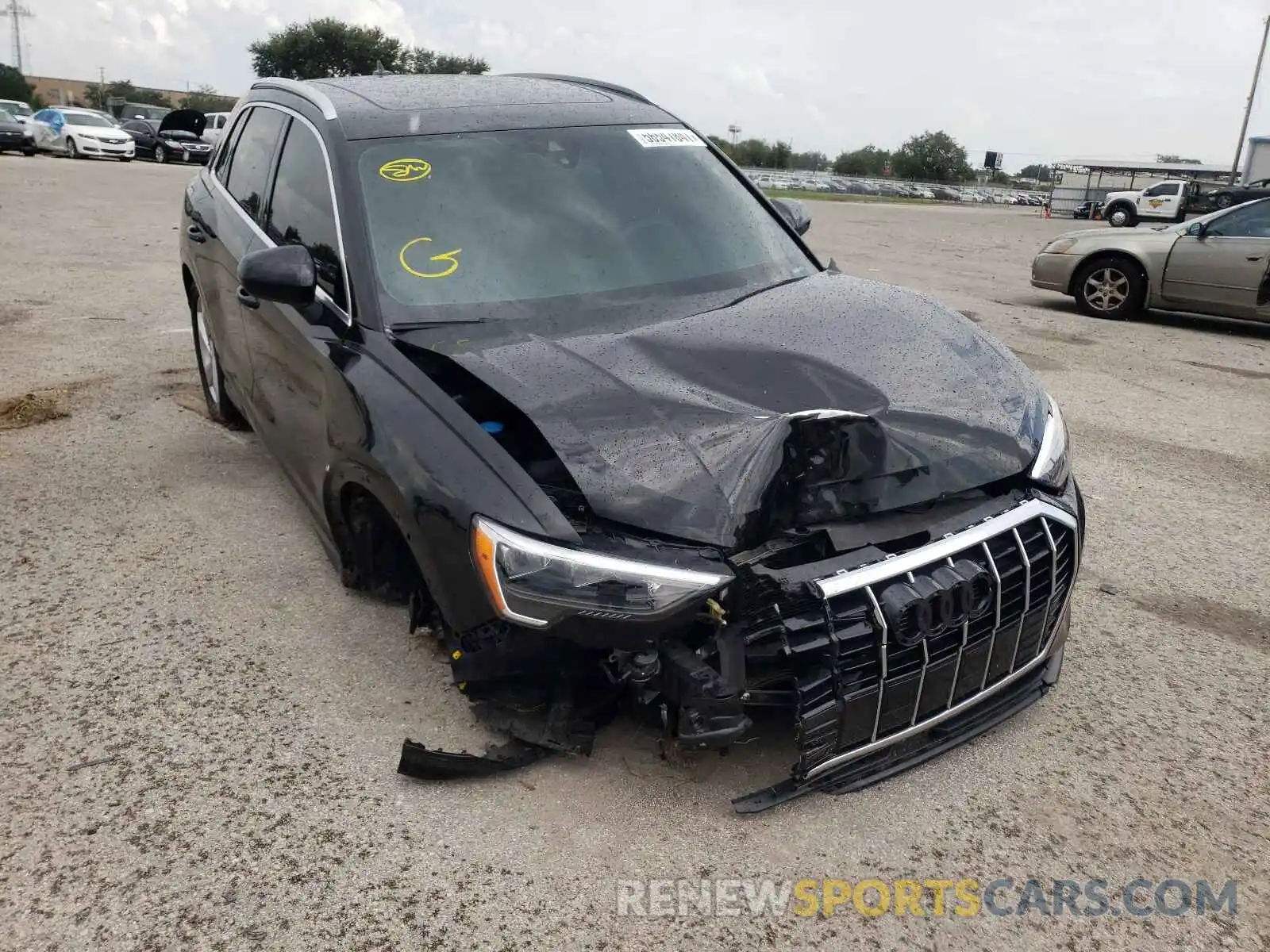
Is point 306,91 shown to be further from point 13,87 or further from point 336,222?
point 13,87

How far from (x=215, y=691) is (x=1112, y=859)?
2556 mm

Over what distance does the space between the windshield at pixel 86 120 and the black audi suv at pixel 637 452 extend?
110 feet

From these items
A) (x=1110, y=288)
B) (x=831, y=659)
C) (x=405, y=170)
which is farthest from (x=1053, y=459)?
(x=1110, y=288)

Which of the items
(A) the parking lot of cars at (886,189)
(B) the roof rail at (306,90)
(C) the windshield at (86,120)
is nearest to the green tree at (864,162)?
(A) the parking lot of cars at (886,189)

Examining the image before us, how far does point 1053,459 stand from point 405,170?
2.31m

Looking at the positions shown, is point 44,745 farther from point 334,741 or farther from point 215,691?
point 334,741

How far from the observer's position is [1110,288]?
10.3 meters

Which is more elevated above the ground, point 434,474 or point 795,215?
point 795,215

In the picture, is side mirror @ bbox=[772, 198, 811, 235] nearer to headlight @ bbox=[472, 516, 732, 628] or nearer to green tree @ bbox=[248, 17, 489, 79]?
headlight @ bbox=[472, 516, 732, 628]

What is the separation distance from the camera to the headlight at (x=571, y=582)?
222cm

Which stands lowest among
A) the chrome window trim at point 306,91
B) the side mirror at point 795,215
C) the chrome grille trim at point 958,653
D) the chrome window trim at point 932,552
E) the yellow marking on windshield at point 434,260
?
the chrome grille trim at point 958,653

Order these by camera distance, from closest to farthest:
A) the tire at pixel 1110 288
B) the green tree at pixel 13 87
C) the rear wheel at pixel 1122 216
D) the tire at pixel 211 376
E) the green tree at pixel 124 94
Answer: the tire at pixel 211 376
the tire at pixel 1110 288
the rear wheel at pixel 1122 216
the green tree at pixel 13 87
the green tree at pixel 124 94

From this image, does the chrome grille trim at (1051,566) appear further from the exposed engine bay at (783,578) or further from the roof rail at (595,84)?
the roof rail at (595,84)

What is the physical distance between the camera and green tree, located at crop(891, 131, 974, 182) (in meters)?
114
